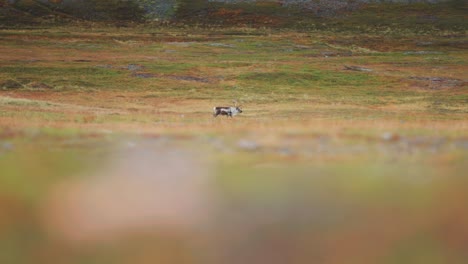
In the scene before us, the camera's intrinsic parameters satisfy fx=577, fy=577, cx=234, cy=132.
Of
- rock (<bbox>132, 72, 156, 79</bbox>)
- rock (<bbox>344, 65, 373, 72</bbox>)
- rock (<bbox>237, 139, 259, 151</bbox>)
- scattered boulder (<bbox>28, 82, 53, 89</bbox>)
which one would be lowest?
rock (<bbox>344, 65, 373, 72</bbox>)

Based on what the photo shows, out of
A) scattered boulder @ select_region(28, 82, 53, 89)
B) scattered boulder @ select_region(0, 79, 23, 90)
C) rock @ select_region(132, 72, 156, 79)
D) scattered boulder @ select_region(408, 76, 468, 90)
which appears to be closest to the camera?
scattered boulder @ select_region(0, 79, 23, 90)

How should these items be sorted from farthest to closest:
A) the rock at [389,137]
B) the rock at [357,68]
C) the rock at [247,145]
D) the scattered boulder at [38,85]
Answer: the rock at [357,68], the scattered boulder at [38,85], the rock at [389,137], the rock at [247,145]

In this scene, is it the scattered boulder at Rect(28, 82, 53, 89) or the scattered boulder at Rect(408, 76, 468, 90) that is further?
the scattered boulder at Rect(408, 76, 468, 90)

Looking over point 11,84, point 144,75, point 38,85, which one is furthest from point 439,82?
point 11,84

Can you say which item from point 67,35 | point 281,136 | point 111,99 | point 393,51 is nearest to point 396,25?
point 393,51

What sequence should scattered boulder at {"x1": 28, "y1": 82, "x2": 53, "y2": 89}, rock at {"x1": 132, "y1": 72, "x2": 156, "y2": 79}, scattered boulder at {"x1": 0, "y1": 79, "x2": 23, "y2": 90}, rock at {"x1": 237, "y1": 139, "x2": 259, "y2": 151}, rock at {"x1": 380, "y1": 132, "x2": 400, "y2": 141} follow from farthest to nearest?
rock at {"x1": 132, "y1": 72, "x2": 156, "y2": 79}
scattered boulder at {"x1": 28, "y1": 82, "x2": 53, "y2": 89}
scattered boulder at {"x1": 0, "y1": 79, "x2": 23, "y2": 90}
rock at {"x1": 380, "y1": 132, "x2": 400, "y2": 141}
rock at {"x1": 237, "y1": 139, "x2": 259, "y2": 151}

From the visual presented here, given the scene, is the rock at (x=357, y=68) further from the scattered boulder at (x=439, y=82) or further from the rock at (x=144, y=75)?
the rock at (x=144, y=75)

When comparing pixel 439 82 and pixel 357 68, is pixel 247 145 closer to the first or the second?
pixel 439 82

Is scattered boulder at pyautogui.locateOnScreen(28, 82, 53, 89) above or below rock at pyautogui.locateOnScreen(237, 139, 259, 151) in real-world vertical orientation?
below

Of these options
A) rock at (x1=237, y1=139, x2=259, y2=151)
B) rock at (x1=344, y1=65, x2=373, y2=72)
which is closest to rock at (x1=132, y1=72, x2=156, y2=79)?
rock at (x1=344, y1=65, x2=373, y2=72)

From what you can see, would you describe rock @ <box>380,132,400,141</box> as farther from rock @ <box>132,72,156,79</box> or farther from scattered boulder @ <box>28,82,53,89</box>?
rock @ <box>132,72,156,79</box>

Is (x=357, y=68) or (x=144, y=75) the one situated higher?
(x=144, y=75)

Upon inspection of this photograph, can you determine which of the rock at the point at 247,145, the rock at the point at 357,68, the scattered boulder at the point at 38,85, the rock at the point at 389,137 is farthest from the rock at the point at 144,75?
the rock at the point at 247,145

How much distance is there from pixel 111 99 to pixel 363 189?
146 feet
